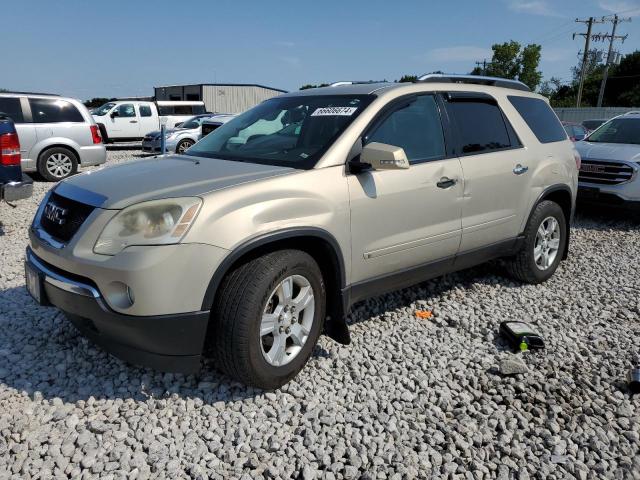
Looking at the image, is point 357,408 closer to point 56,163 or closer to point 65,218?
point 65,218

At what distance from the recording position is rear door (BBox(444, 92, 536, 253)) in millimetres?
3965

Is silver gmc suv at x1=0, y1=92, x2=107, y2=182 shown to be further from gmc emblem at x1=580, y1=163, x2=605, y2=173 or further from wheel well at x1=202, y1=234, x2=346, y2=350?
gmc emblem at x1=580, y1=163, x2=605, y2=173

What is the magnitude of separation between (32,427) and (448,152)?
3.13 m

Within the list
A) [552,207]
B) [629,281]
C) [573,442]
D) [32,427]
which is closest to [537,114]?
[552,207]

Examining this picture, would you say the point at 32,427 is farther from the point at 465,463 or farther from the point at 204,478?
the point at 465,463

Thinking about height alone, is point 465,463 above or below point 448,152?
below

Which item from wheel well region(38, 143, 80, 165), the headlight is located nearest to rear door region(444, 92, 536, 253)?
the headlight

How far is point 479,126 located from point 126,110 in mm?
17680

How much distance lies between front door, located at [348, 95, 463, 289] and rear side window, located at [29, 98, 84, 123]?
9189mm

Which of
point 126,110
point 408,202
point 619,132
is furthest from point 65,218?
point 126,110

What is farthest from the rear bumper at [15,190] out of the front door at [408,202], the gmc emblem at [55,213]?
the front door at [408,202]

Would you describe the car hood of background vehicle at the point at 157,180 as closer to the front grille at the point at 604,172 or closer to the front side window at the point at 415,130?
the front side window at the point at 415,130

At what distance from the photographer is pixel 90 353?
340 cm

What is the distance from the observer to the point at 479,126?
418cm
